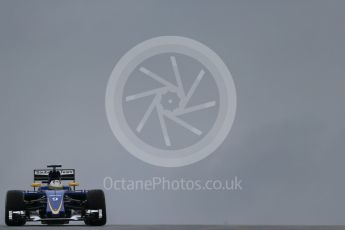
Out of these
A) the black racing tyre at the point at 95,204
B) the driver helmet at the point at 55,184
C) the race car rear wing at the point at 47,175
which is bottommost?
the black racing tyre at the point at 95,204

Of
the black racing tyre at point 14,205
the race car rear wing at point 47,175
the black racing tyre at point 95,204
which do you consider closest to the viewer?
the black racing tyre at point 14,205

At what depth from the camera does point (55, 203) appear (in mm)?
36875

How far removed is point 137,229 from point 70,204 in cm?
483

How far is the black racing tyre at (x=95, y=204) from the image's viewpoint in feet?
121

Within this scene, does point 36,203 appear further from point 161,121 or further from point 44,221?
point 161,121

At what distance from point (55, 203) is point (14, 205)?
1.60 metres

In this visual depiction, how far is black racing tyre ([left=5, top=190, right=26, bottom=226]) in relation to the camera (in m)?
36.3

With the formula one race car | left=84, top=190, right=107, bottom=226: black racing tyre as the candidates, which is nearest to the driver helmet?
the formula one race car

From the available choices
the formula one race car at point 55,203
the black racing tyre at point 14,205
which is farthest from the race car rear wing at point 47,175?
the black racing tyre at point 14,205

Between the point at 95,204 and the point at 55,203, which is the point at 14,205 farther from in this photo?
the point at 95,204

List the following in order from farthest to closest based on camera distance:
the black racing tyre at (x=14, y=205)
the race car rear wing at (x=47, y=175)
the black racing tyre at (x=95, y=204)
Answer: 1. the race car rear wing at (x=47, y=175)
2. the black racing tyre at (x=95, y=204)
3. the black racing tyre at (x=14, y=205)

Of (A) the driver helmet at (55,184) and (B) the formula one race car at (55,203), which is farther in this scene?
(A) the driver helmet at (55,184)

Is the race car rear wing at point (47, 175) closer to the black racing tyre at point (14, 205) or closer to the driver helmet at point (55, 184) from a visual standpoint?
the driver helmet at point (55, 184)

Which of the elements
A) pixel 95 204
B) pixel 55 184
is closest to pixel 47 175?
pixel 55 184
